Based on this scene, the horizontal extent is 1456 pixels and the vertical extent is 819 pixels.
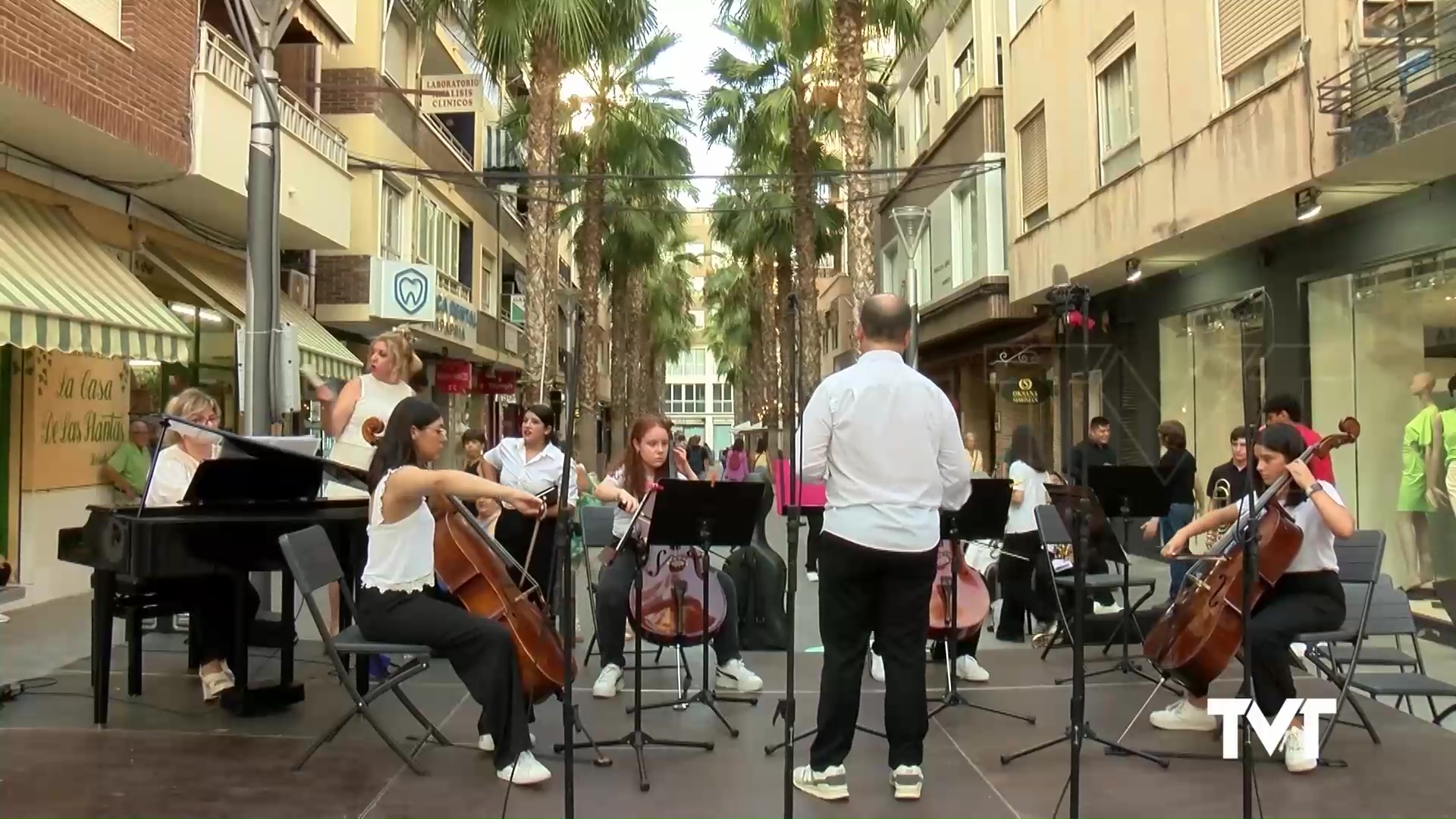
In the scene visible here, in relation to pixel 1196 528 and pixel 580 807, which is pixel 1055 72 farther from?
pixel 580 807

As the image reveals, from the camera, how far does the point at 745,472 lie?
22.6 meters

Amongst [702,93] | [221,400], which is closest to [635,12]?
[702,93]

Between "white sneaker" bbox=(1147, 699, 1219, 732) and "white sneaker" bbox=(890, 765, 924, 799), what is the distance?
1928 millimetres

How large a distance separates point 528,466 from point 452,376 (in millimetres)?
16878

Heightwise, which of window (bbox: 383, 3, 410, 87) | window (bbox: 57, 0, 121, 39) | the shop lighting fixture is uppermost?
window (bbox: 383, 3, 410, 87)

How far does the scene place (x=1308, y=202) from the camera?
31.9 feet

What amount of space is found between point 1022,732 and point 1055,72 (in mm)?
12520

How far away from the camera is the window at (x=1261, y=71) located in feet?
32.9

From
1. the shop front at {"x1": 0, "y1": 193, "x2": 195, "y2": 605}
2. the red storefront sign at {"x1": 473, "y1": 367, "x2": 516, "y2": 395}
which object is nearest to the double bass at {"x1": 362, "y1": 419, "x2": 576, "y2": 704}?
the shop front at {"x1": 0, "y1": 193, "x2": 195, "y2": 605}

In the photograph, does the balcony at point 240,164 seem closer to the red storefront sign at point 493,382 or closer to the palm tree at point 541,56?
the palm tree at point 541,56

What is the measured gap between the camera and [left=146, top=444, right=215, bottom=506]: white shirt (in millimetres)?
6449

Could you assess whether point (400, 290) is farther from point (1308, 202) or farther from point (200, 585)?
point (1308, 202)

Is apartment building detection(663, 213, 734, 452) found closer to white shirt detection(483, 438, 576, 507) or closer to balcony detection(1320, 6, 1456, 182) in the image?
balcony detection(1320, 6, 1456, 182)

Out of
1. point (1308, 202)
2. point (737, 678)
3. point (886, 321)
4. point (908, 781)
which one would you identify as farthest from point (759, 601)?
point (1308, 202)
